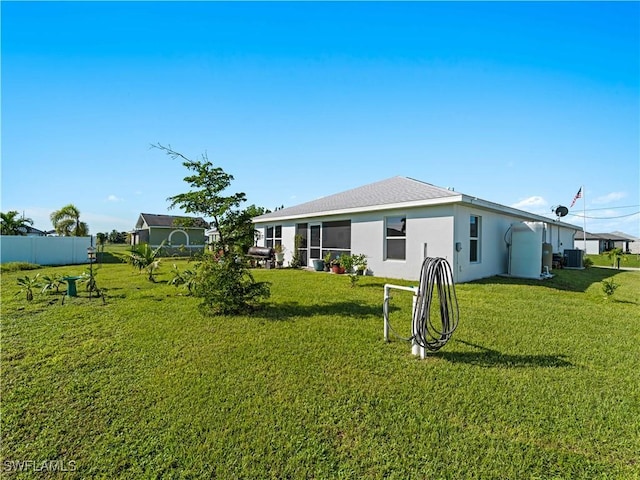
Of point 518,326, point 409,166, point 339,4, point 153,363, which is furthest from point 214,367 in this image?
point 409,166

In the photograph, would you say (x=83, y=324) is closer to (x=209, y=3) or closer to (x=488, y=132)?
(x=209, y=3)

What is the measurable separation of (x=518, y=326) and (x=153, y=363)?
239 inches

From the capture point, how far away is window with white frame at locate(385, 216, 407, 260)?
10.9 metres

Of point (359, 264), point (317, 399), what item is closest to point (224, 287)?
point (317, 399)

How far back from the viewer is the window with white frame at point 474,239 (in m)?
10.6

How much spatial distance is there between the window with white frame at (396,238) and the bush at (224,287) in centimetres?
617

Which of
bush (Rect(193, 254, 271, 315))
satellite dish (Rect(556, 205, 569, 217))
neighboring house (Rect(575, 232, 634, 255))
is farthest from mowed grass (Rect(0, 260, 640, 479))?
neighboring house (Rect(575, 232, 634, 255))

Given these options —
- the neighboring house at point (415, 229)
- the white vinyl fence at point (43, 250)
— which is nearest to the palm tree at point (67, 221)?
the white vinyl fence at point (43, 250)

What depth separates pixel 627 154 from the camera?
15.2 meters

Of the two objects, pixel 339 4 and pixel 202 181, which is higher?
pixel 339 4

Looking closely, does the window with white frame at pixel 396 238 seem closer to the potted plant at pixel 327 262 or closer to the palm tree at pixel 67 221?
the potted plant at pixel 327 262

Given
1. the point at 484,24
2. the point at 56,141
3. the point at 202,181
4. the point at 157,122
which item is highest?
the point at 484,24

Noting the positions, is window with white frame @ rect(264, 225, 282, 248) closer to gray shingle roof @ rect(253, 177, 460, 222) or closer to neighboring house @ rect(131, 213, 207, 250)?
gray shingle roof @ rect(253, 177, 460, 222)

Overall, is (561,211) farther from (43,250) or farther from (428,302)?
(43,250)
